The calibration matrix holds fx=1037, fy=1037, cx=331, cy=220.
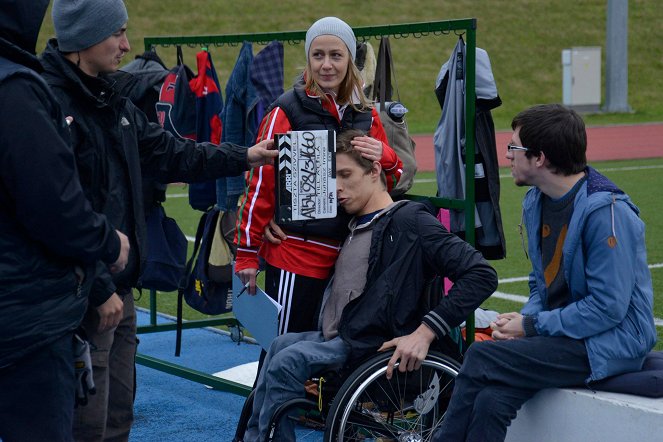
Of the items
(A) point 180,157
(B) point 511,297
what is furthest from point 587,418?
(B) point 511,297

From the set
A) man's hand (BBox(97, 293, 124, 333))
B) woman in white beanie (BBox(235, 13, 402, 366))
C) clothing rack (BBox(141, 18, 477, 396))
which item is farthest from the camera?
clothing rack (BBox(141, 18, 477, 396))

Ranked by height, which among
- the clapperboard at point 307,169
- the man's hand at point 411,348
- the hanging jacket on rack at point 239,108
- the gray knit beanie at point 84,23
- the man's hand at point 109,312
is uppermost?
the gray knit beanie at point 84,23

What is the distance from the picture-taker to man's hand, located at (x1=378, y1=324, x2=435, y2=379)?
12.4 feet

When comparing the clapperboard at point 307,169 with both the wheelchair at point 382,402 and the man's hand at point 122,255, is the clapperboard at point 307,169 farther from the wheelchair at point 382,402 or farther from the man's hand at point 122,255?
the man's hand at point 122,255

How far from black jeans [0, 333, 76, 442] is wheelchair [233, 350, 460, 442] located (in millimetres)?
1111

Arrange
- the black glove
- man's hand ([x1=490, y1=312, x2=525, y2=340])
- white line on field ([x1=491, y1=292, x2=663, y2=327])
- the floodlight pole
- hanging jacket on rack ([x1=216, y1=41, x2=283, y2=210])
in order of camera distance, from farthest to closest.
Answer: the floodlight pole, white line on field ([x1=491, y1=292, x2=663, y2=327]), hanging jacket on rack ([x1=216, y1=41, x2=283, y2=210]), man's hand ([x1=490, y1=312, x2=525, y2=340]), the black glove

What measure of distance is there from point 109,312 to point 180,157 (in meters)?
0.94

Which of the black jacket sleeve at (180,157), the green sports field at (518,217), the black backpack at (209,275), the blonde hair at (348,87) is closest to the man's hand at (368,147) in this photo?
the blonde hair at (348,87)

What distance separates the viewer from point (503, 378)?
11.5 feet

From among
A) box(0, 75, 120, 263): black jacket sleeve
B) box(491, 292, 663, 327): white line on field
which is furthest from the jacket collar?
box(491, 292, 663, 327): white line on field

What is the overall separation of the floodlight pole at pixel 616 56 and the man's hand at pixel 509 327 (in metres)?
24.5

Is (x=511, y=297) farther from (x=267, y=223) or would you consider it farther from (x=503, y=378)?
(x=503, y=378)

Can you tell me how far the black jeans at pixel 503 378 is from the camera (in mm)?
3484

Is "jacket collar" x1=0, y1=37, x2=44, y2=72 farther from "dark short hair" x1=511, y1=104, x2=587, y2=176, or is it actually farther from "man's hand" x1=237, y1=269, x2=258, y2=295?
"man's hand" x1=237, y1=269, x2=258, y2=295
